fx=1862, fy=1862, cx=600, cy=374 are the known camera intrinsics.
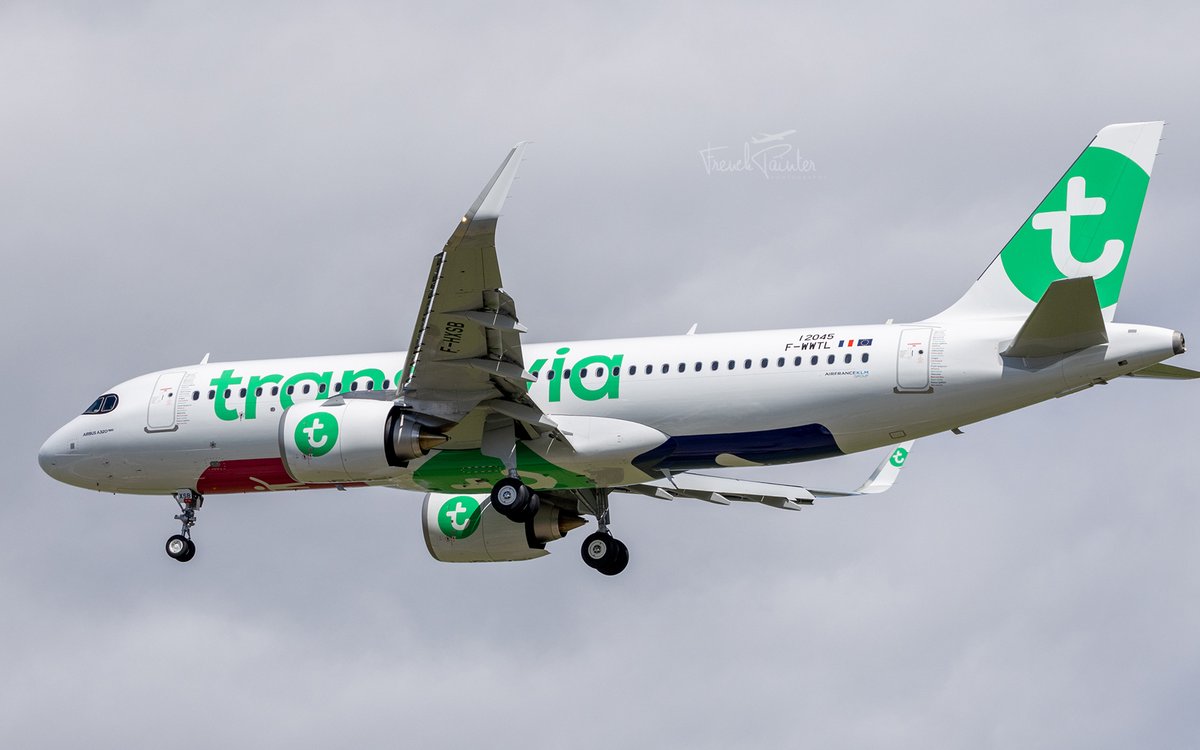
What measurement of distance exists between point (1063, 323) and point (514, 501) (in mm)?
10177

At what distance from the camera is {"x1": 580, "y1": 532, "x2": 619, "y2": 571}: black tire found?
122 feet

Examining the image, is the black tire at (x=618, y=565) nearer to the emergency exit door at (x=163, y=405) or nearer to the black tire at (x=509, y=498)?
the black tire at (x=509, y=498)

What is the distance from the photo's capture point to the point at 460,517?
127ft

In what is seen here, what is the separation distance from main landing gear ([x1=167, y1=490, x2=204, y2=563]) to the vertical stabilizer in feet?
50.1

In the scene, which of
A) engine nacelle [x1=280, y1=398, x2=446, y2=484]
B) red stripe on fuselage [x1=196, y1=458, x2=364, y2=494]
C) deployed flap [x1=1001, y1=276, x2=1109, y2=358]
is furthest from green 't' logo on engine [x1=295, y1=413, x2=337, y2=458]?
deployed flap [x1=1001, y1=276, x2=1109, y2=358]

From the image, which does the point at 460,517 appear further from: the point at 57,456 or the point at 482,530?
the point at 57,456

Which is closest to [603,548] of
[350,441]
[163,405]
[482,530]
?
[482,530]

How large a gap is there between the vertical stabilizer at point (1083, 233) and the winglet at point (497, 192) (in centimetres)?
901

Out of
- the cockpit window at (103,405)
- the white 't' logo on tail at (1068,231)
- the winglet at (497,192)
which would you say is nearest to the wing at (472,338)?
the winglet at (497,192)

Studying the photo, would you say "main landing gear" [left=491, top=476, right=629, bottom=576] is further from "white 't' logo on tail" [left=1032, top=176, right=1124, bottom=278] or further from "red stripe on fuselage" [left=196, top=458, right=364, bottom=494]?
"white 't' logo on tail" [left=1032, top=176, right=1124, bottom=278]

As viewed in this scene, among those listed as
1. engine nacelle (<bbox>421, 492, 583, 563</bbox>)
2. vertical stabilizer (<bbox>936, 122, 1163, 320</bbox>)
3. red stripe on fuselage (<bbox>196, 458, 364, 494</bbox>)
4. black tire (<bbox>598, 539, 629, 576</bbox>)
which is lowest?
black tire (<bbox>598, 539, 629, 576</bbox>)

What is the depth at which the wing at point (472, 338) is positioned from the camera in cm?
2930

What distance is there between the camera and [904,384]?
31.8m

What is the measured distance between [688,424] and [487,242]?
19.5ft
